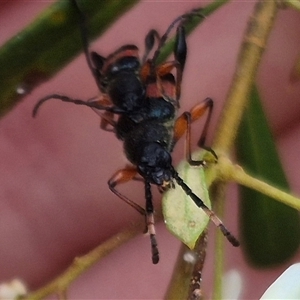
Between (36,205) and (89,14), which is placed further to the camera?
(36,205)

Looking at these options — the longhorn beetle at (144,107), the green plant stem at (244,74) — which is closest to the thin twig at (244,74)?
the green plant stem at (244,74)

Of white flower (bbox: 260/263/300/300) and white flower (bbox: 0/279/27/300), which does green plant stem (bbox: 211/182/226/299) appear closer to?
white flower (bbox: 260/263/300/300)

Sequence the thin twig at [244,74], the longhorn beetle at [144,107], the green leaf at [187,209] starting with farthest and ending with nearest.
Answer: the longhorn beetle at [144,107], the thin twig at [244,74], the green leaf at [187,209]

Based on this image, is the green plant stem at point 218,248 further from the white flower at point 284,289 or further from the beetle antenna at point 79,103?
the beetle antenna at point 79,103

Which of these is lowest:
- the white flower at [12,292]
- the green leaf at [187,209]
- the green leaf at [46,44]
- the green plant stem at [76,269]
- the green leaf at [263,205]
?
the green leaf at [263,205]

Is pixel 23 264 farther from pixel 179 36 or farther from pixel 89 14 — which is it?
pixel 89 14

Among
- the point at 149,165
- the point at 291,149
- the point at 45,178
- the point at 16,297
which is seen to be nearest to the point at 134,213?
the point at 45,178
